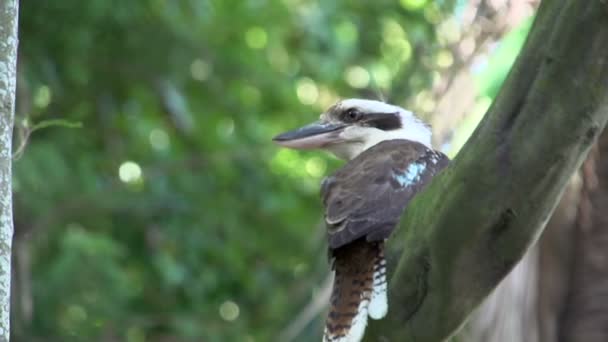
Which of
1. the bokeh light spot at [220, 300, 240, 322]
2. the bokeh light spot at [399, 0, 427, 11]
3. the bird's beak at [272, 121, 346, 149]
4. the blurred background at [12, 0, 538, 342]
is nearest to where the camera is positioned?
the bird's beak at [272, 121, 346, 149]

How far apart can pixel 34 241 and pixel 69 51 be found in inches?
47.4

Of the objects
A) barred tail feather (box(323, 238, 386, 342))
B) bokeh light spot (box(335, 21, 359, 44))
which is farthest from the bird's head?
bokeh light spot (box(335, 21, 359, 44))

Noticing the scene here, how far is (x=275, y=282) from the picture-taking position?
9805mm

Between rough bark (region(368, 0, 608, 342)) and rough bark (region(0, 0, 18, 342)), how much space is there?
927mm

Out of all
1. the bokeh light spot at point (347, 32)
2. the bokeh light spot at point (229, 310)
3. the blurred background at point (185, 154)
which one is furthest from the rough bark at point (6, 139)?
the bokeh light spot at point (229, 310)

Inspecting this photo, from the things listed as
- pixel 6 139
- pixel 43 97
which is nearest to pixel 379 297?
pixel 6 139

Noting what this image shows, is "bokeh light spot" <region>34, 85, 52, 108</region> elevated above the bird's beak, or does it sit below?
above

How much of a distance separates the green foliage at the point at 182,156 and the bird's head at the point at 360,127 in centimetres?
262

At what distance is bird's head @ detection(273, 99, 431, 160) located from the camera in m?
5.19

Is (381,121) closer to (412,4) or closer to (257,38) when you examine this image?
(412,4)

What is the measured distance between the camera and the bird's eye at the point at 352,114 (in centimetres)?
529

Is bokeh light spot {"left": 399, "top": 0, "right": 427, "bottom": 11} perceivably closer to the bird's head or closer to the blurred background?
the blurred background

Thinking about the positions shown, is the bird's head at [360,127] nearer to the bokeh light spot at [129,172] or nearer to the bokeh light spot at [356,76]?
the bokeh light spot at [129,172]

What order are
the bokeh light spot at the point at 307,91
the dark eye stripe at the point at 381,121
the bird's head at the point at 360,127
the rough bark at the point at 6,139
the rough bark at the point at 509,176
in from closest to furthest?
1. the rough bark at the point at 509,176
2. the rough bark at the point at 6,139
3. the bird's head at the point at 360,127
4. the dark eye stripe at the point at 381,121
5. the bokeh light spot at the point at 307,91
